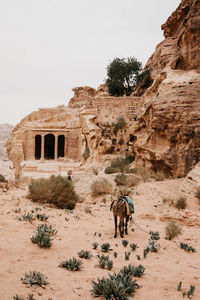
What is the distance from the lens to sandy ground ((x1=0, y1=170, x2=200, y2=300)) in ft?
12.5

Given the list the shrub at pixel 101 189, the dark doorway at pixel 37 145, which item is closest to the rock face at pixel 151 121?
the dark doorway at pixel 37 145

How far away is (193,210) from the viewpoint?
10188mm

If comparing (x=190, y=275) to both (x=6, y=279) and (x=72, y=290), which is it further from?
(x=6, y=279)

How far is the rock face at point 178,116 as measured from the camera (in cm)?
1388

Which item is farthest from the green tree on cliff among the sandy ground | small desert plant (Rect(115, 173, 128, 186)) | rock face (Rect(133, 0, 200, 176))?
the sandy ground

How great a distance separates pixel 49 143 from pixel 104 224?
2178 centimetres

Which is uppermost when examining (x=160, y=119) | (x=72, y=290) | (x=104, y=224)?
(x=160, y=119)

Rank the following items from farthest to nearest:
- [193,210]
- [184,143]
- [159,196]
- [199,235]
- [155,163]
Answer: [155,163] < [184,143] < [159,196] < [193,210] < [199,235]

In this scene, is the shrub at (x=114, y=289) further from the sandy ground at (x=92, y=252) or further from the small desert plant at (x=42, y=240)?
the small desert plant at (x=42, y=240)

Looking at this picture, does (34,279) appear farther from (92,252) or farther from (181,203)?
(181,203)

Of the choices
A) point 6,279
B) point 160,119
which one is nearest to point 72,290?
point 6,279

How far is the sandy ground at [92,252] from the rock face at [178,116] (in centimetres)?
334

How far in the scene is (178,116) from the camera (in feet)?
47.2

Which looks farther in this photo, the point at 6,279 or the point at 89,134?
the point at 89,134
